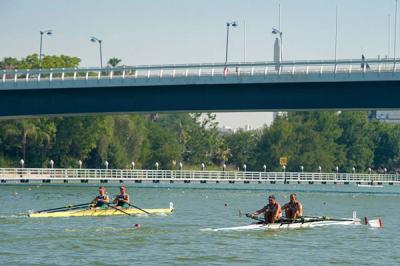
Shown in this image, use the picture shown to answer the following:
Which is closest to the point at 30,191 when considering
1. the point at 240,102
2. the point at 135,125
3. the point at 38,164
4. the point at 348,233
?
the point at 240,102

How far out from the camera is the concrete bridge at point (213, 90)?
91812 millimetres

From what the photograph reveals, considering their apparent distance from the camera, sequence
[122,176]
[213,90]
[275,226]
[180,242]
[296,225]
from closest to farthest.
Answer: [180,242]
[275,226]
[296,225]
[213,90]
[122,176]

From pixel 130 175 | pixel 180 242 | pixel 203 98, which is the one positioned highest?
pixel 203 98

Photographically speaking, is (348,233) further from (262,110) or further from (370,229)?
(262,110)

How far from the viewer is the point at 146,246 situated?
4950cm

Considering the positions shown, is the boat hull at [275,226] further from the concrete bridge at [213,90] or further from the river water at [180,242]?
the concrete bridge at [213,90]

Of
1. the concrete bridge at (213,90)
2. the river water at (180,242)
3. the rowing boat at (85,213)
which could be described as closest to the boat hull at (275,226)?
the river water at (180,242)

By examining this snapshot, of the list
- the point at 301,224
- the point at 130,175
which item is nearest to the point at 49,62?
the point at 130,175

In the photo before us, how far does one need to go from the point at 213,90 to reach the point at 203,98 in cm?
117

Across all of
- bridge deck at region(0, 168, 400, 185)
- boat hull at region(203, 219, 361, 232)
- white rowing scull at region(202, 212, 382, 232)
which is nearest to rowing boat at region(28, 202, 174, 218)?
white rowing scull at region(202, 212, 382, 232)

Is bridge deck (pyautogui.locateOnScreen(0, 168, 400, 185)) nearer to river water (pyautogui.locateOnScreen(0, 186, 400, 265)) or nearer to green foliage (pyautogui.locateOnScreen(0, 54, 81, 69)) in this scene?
green foliage (pyautogui.locateOnScreen(0, 54, 81, 69))

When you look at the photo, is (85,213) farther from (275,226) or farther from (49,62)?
(49,62)

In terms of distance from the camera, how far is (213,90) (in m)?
97.2

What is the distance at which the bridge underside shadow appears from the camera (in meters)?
92.6
